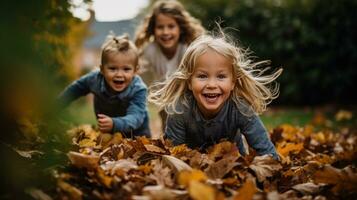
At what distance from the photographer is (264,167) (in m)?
2.62

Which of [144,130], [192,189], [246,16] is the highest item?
[246,16]

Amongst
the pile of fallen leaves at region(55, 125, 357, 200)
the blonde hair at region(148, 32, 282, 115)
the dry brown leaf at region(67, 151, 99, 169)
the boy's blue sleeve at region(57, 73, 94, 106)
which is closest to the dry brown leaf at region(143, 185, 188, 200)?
the pile of fallen leaves at region(55, 125, 357, 200)

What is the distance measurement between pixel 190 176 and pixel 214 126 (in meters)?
1.65

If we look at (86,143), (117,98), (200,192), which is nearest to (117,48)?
(117,98)

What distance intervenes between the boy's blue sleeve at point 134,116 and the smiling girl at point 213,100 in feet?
1.80

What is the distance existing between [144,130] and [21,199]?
3116 mm

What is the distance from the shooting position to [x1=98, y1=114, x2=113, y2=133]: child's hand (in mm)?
4012

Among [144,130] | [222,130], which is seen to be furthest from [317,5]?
[222,130]

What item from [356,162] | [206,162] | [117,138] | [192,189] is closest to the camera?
[192,189]

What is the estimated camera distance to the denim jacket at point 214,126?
135 inches

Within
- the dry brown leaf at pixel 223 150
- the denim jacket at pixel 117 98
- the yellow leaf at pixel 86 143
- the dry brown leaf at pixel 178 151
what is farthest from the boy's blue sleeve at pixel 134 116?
the dry brown leaf at pixel 223 150

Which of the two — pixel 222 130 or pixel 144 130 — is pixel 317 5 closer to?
pixel 144 130

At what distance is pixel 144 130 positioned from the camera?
484 cm

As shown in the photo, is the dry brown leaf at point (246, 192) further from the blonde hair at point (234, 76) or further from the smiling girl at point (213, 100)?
the blonde hair at point (234, 76)
